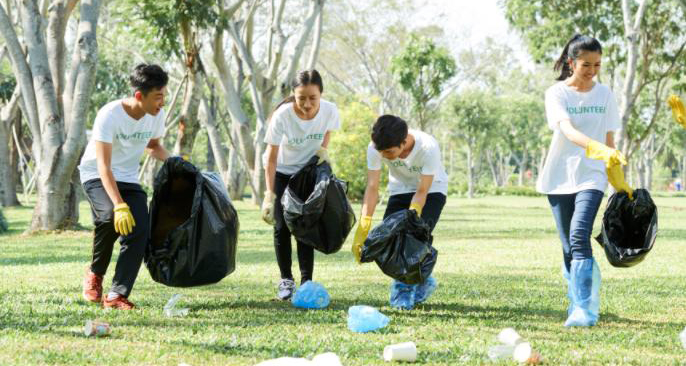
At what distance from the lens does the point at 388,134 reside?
5.18 m

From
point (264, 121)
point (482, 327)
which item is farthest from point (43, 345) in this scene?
point (264, 121)

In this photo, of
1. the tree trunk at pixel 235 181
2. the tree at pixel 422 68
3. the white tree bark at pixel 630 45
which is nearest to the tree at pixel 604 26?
the white tree bark at pixel 630 45

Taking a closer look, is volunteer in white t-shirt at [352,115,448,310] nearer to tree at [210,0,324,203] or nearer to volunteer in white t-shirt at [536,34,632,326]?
volunteer in white t-shirt at [536,34,632,326]

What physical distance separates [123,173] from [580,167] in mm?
2775

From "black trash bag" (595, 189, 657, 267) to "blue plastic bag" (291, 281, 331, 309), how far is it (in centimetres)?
175

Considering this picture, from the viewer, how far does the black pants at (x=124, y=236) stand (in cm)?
541

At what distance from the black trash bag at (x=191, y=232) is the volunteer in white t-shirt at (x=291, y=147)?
1.52ft

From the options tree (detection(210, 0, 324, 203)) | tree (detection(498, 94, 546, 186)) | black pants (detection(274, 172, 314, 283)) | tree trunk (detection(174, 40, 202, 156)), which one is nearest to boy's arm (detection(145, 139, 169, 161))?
black pants (detection(274, 172, 314, 283))

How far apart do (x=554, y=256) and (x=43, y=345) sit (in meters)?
7.48

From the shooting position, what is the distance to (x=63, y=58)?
12953mm

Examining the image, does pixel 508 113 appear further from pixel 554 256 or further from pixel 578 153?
pixel 578 153

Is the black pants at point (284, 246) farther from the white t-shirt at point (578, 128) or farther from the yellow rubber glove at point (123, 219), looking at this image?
the white t-shirt at point (578, 128)

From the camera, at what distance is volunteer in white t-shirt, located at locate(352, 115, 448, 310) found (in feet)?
17.2

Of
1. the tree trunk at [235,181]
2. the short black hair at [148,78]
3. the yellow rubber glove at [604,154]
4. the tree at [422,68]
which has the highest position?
the tree at [422,68]
